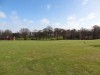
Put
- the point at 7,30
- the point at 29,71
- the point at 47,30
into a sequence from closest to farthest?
the point at 29,71 → the point at 47,30 → the point at 7,30

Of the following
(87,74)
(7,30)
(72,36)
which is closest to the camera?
(87,74)

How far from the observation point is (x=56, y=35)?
111 m

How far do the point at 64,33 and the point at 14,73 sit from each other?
9909 cm

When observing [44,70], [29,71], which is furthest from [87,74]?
[29,71]

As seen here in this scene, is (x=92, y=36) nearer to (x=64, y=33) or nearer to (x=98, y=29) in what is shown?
(x=98, y=29)

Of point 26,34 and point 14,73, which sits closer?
point 14,73

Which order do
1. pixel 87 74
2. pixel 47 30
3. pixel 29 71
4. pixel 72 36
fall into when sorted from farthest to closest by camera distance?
1. pixel 47 30
2. pixel 72 36
3. pixel 29 71
4. pixel 87 74

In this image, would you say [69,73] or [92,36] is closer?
[69,73]

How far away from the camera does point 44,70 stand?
11.0 metres

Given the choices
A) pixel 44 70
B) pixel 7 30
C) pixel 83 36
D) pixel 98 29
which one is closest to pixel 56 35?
pixel 83 36

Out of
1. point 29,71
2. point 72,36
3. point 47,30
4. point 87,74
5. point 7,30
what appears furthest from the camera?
point 7,30

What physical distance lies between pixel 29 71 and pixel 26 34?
10183 centimetres

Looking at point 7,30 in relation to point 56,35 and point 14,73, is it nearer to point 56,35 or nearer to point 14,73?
point 56,35

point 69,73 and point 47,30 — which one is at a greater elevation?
point 47,30
